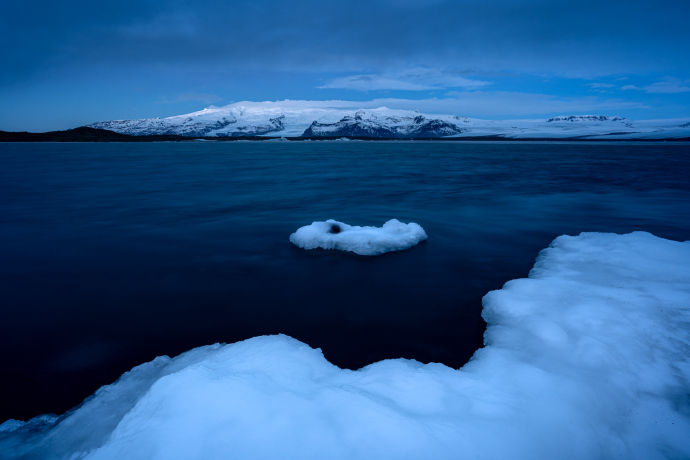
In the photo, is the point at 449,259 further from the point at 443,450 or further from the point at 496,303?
the point at 443,450

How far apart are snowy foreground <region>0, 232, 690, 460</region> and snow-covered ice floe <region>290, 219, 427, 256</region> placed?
2.36m

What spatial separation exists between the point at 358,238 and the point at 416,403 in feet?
10.8

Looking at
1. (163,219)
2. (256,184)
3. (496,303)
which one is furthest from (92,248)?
(256,184)

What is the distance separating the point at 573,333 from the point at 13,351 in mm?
4847

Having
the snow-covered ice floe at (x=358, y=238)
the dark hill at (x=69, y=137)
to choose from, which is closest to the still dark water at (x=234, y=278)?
the snow-covered ice floe at (x=358, y=238)

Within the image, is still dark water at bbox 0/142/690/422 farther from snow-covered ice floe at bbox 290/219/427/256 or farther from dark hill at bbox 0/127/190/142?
dark hill at bbox 0/127/190/142

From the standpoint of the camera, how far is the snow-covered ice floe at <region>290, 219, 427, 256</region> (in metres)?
5.25

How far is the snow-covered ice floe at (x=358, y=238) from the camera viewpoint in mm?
5250

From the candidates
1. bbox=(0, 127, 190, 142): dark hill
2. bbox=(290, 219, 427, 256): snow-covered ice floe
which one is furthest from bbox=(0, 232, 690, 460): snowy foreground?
bbox=(0, 127, 190, 142): dark hill

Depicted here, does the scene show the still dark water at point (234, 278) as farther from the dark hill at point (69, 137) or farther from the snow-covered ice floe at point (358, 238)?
the dark hill at point (69, 137)

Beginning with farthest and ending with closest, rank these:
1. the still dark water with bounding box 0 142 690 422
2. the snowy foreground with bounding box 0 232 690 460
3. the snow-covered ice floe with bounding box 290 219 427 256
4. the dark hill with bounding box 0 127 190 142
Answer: the dark hill with bounding box 0 127 190 142, the snow-covered ice floe with bounding box 290 219 427 256, the still dark water with bounding box 0 142 690 422, the snowy foreground with bounding box 0 232 690 460

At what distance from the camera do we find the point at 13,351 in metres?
2.84

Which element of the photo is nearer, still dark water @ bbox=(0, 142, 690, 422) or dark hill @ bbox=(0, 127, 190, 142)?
still dark water @ bbox=(0, 142, 690, 422)

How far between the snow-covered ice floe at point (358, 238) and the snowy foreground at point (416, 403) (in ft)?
7.75
